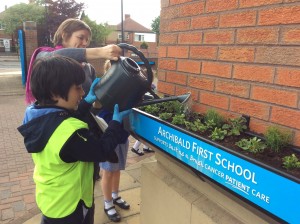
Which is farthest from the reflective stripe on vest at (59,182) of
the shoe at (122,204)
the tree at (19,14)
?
the tree at (19,14)

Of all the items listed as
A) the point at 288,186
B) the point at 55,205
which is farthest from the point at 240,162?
the point at 55,205

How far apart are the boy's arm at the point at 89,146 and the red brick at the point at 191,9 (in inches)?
32.5

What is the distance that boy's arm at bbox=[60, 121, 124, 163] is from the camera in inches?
59.5

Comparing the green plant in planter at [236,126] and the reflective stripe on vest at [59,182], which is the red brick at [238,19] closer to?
the green plant in planter at [236,126]

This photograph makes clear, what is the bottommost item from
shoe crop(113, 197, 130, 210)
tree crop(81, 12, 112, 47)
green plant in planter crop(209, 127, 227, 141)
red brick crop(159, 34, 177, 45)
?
shoe crop(113, 197, 130, 210)

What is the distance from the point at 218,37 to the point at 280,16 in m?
0.39

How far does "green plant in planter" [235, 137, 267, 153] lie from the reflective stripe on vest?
0.83 m

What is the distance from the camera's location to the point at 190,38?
5.99 ft

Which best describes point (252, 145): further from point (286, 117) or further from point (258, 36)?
point (258, 36)

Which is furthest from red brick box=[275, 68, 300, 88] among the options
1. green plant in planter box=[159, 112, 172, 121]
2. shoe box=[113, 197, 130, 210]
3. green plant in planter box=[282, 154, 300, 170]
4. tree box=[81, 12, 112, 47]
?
tree box=[81, 12, 112, 47]

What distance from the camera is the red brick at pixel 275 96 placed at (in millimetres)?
1259

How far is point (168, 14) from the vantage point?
2.02 meters

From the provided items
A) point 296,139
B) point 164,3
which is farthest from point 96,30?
point 296,139

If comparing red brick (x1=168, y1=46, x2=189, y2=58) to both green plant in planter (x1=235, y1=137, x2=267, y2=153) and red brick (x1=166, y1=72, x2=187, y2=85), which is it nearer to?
red brick (x1=166, y1=72, x2=187, y2=85)
